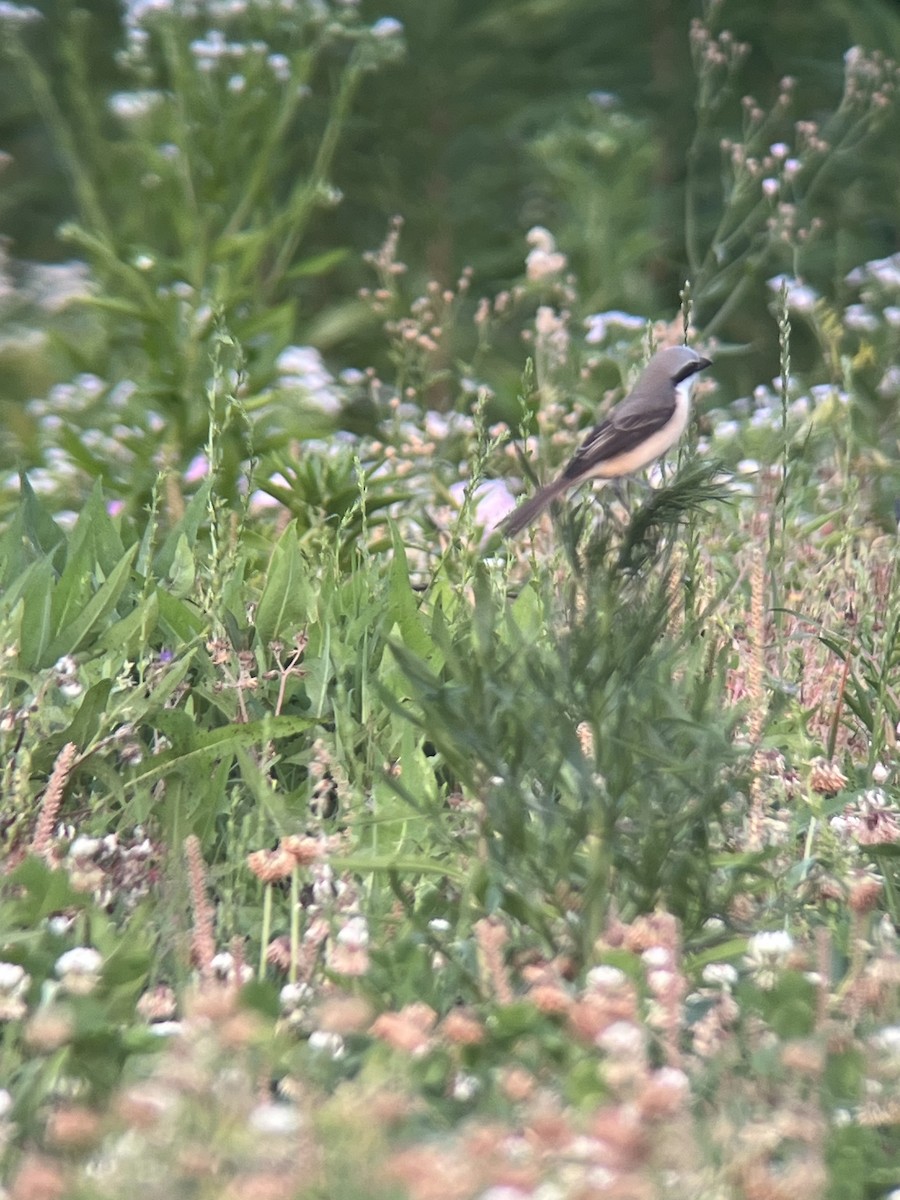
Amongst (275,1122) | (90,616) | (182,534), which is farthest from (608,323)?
(275,1122)

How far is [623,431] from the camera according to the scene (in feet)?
11.2

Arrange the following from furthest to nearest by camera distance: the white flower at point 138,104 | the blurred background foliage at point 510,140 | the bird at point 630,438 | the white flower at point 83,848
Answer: the blurred background foliage at point 510,140
the white flower at point 138,104
the bird at point 630,438
the white flower at point 83,848

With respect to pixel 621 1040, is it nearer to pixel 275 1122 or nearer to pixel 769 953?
pixel 275 1122

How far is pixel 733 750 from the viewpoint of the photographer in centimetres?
242

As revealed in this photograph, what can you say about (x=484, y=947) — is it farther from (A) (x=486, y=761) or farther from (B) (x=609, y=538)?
(B) (x=609, y=538)

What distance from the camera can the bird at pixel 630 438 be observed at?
11.1 feet

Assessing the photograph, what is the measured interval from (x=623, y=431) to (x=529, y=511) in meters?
0.24

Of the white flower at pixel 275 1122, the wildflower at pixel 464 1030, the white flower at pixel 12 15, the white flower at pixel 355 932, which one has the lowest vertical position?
the white flower at pixel 355 932

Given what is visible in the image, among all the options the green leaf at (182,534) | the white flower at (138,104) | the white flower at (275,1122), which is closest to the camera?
the white flower at (275,1122)

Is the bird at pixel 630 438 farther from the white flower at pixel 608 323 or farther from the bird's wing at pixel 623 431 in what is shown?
the white flower at pixel 608 323

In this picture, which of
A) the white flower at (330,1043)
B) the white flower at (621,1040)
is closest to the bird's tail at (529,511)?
the white flower at (330,1043)

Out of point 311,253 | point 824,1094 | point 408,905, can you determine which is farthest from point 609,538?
point 311,253

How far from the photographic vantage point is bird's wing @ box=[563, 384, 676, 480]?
11.1 ft

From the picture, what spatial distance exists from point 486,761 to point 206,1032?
640 mm
